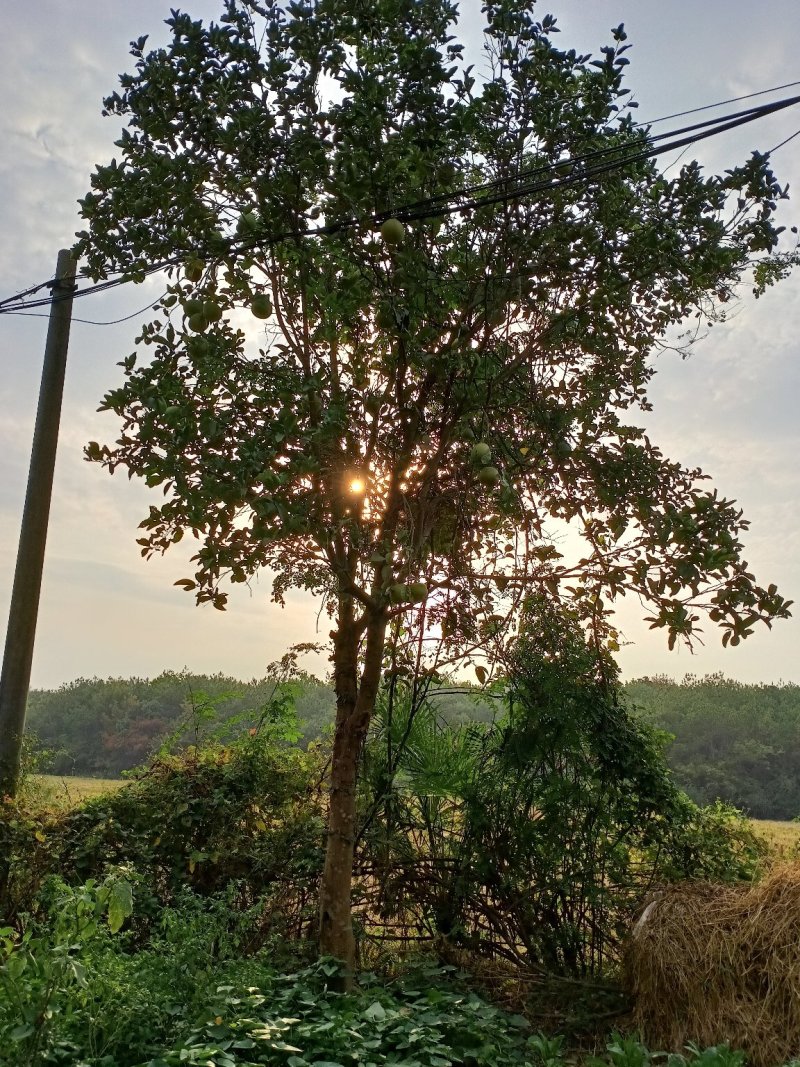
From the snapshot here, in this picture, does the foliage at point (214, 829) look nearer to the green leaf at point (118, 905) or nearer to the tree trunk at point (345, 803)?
the tree trunk at point (345, 803)

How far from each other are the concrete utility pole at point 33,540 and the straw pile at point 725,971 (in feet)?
12.7

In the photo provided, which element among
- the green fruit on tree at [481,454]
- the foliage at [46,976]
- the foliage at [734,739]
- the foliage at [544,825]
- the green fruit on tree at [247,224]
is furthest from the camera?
the foliage at [734,739]

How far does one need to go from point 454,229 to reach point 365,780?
2998 millimetres

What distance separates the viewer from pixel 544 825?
4387 mm

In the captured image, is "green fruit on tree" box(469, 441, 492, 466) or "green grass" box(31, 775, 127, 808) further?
"green grass" box(31, 775, 127, 808)

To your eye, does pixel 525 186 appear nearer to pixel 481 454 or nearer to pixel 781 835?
pixel 481 454

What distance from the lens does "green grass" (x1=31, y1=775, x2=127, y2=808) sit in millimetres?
5207

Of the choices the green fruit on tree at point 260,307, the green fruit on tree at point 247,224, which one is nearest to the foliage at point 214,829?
the green fruit on tree at point 260,307

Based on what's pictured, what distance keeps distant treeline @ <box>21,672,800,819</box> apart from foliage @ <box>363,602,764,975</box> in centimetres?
68

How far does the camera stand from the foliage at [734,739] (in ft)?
22.4

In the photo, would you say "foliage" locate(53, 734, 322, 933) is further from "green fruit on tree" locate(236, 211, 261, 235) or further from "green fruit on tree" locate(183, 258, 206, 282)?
"green fruit on tree" locate(236, 211, 261, 235)

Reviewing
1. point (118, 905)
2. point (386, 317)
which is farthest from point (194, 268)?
point (118, 905)

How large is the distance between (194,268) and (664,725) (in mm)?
4580

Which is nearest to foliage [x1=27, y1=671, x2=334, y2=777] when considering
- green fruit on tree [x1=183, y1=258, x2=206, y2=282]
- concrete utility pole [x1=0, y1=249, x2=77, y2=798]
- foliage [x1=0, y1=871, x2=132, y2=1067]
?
concrete utility pole [x1=0, y1=249, x2=77, y2=798]
